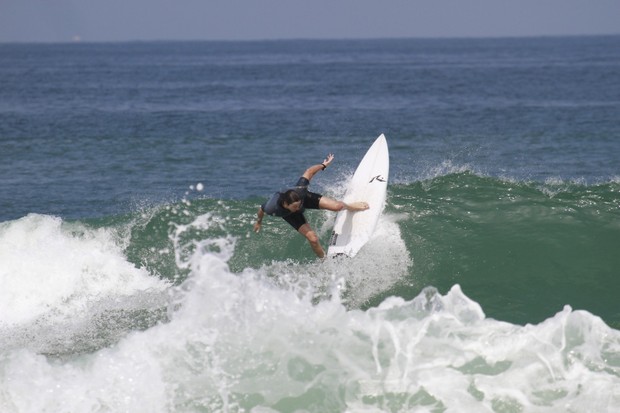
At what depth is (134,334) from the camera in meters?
9.34

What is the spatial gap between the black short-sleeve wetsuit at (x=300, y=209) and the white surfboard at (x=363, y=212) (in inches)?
27.6

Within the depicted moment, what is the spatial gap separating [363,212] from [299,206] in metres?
1.29

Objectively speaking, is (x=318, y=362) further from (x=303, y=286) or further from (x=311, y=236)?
(x=311, y=236)

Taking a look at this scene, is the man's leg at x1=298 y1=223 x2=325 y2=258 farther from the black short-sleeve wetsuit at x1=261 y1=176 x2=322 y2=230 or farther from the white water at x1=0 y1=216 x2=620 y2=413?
the white water at x1=0 y1=216 x2=620 y2=413

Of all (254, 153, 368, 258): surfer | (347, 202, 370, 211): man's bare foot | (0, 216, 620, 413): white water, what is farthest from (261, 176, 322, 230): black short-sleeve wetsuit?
(0, 216, 620, 413): white water

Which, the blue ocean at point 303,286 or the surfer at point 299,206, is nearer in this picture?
the blue ocean at point 303,286

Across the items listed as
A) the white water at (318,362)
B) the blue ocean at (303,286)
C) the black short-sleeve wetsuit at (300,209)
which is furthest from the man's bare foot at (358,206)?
the white water at (318,362)

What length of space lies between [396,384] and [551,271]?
4.58 meters

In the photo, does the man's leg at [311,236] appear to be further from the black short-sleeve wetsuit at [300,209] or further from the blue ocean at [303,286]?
the blue ocean at [303,286]

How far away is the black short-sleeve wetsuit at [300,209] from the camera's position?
1209 cm

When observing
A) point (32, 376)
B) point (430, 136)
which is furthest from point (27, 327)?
point (430, 136)

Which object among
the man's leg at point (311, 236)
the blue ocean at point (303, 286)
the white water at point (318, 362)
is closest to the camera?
the white water at point (318, 362)

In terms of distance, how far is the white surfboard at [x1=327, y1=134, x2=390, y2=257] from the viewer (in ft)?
41.4

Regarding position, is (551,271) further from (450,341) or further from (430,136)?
(430,136)
